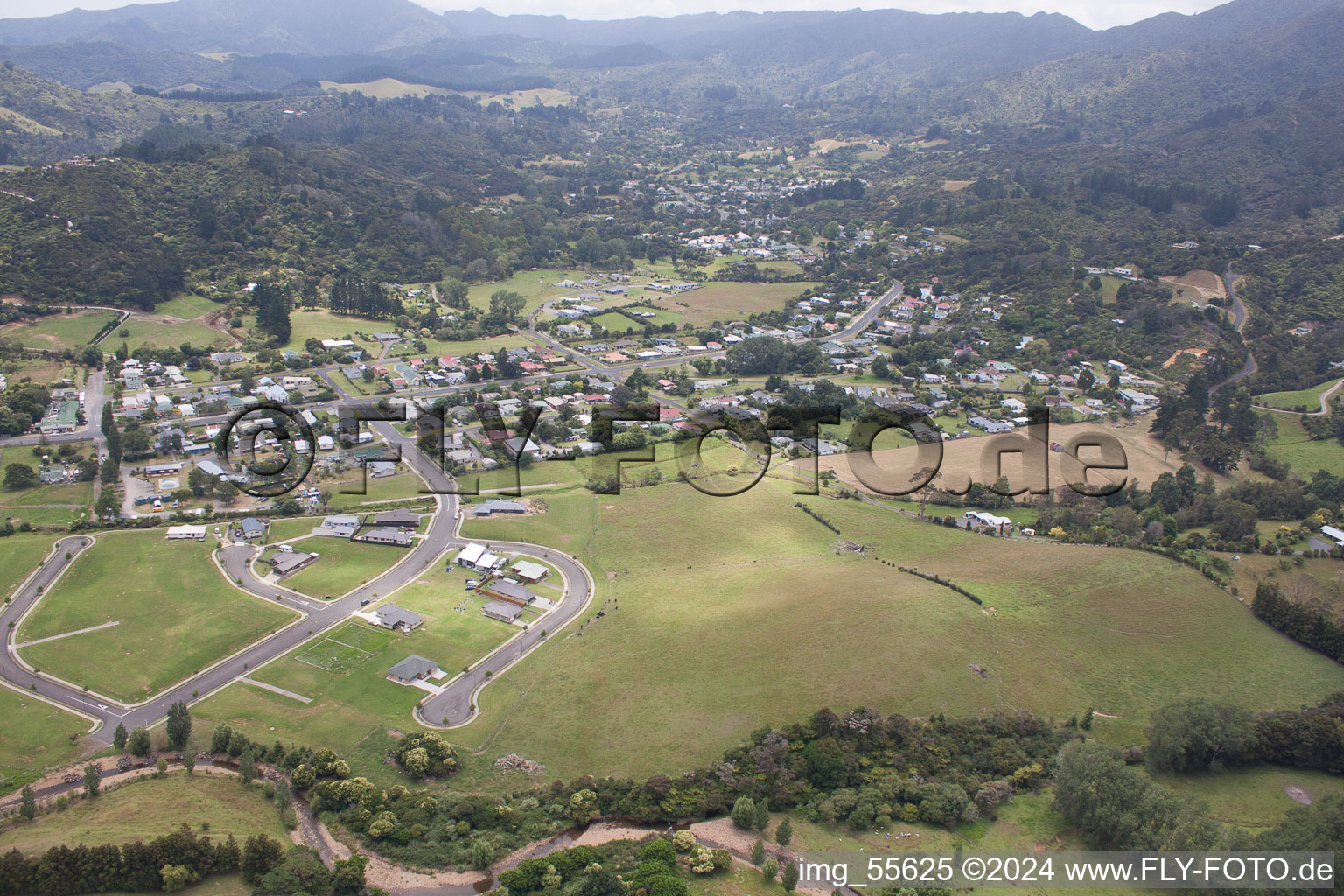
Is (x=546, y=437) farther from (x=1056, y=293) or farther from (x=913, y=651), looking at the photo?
(x=1056, y=293)

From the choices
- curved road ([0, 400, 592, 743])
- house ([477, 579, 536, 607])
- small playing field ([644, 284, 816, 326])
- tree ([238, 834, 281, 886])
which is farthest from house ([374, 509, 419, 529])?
small playing field ([644, 284, 816, 326])

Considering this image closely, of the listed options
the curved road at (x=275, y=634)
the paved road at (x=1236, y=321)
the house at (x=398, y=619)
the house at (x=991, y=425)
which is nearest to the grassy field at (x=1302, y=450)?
the paved road at (x=1236, y=321)

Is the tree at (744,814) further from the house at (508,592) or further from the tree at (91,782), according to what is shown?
the tree at (91,782)

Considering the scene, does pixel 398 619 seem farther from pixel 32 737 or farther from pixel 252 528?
pixel 32 737

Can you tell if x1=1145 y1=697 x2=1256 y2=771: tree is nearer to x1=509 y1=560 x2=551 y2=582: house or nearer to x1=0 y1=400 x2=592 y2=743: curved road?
x1=0 y1=400 x2=592 y2=743: curved road

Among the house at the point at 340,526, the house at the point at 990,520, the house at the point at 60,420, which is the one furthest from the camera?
the house at the point at 60,420

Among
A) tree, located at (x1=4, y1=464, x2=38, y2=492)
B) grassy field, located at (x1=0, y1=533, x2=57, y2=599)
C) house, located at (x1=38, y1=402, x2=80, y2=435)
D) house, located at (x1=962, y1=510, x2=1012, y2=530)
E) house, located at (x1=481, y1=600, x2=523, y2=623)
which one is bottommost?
house, located at (x1=962, y1=510, x2=1012, y2=530)
